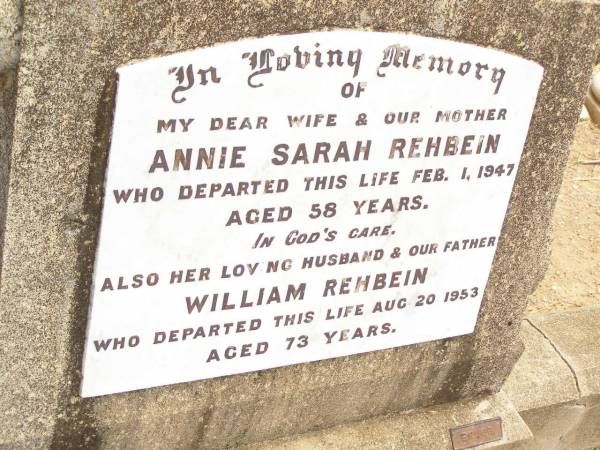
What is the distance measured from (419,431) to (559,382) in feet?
2.33

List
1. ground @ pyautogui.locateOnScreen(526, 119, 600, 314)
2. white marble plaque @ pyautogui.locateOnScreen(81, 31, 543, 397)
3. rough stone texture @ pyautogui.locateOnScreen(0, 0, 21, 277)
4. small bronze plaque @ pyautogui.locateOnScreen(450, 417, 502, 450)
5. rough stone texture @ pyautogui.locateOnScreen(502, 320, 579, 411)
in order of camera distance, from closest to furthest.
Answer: rough stone texture @ pyautogui.locateOnScreen(0, 0, 21, 277), white marble plaque @ pyautogui.locateOnScreen(81, 31, 543, 397), small bronze plaque @ pyautogui.locateOnScreen(450, 417, 502, 450), rough stone texture @ pyautogui.locateOnScreen(502, 320, 579, 411), ground @ pyautogui.locateOnScreen(526, 119, 600, 314)

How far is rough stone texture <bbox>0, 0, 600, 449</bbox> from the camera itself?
73.7 inches

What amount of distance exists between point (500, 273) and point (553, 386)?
28.3 inches

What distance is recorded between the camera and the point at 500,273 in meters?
2.77

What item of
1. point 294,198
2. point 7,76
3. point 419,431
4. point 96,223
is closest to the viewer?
point 7,76

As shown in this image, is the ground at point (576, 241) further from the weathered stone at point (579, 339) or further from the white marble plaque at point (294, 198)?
the white marble plaque at point (294, 198)

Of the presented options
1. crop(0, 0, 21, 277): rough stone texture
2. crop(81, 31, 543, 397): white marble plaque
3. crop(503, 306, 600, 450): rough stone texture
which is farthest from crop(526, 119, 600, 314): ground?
crop(0, 0, 21, 277): rough stone texture

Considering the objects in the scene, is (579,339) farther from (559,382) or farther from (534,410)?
(534,410)

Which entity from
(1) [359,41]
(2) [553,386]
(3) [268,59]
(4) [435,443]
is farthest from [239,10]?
(2) [553,386]

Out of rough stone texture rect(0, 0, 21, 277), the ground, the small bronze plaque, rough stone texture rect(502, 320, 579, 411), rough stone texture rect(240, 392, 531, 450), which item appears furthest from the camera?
the ground

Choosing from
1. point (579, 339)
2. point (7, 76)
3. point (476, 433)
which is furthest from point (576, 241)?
point (7, 76)

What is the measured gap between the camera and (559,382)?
3270mm

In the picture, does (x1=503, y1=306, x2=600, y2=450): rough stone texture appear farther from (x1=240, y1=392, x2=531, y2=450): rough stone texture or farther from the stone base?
(x1=240, y1=392, x2=531, y2=450): rough stone texture

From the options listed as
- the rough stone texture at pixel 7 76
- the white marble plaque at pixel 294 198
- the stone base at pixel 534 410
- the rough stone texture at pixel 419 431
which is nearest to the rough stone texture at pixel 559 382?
the stone base at pixel 534 410
